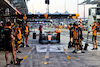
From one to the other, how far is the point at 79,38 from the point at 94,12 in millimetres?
59363

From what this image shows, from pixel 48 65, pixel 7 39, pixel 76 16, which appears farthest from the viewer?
pixel 76 16

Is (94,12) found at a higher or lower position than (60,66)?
higher

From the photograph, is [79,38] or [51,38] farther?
[51,38]

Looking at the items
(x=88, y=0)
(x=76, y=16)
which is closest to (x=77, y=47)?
(x=76, y=16)

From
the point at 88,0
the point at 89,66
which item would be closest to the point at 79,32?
the point at 89,66

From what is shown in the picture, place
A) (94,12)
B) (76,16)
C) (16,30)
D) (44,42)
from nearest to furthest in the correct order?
(16,30) → (76,16) → (44,42) → (94,12)

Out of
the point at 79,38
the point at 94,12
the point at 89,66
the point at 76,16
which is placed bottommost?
the point at 89,66

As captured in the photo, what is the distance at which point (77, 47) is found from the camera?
37.3ft

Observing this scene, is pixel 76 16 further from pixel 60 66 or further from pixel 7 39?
pixel 7 39

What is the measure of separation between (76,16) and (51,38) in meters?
5.61

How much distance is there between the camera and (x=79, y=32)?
11141 mm

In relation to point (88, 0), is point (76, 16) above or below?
below

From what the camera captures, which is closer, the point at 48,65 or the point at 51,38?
the point at 48,65

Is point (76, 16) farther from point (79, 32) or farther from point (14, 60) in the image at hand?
point (14, 60)
